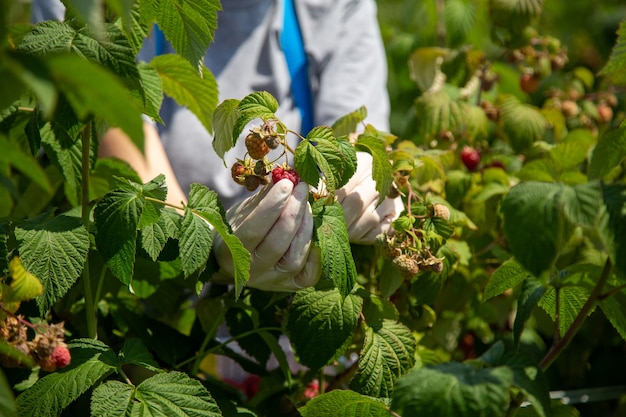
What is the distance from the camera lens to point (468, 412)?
2.56 ft

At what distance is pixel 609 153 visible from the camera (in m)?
0.91

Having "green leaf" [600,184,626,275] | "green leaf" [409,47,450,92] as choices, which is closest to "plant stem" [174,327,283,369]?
"green leaf" [600,184,626,275]

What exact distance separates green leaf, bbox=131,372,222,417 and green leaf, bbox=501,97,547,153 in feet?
3.61

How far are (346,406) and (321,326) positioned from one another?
0.55 ft

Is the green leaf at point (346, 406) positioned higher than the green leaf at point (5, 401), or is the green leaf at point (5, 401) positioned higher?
the green leaf at point (5, 401)

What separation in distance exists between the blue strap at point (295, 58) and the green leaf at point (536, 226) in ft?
3.62

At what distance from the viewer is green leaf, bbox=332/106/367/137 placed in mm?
1273

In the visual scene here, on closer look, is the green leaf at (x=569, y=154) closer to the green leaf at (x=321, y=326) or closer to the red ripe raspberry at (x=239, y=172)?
the green leaf at (x=321, y=326)

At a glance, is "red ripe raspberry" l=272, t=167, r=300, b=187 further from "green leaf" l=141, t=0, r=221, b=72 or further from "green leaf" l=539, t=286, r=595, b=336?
"green leaf" l=539, t=286, r=595, b=336

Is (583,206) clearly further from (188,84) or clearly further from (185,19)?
(188,84)

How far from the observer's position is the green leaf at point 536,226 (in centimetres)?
81

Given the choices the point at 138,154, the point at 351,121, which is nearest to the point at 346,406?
the point at 351,121

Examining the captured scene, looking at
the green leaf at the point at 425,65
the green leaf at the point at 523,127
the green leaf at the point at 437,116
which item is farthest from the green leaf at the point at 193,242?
the green leaf at the point at 425,65

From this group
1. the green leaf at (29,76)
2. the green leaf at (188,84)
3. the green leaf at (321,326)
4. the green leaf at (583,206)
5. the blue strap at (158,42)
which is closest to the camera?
the green leaf at (29,76)
